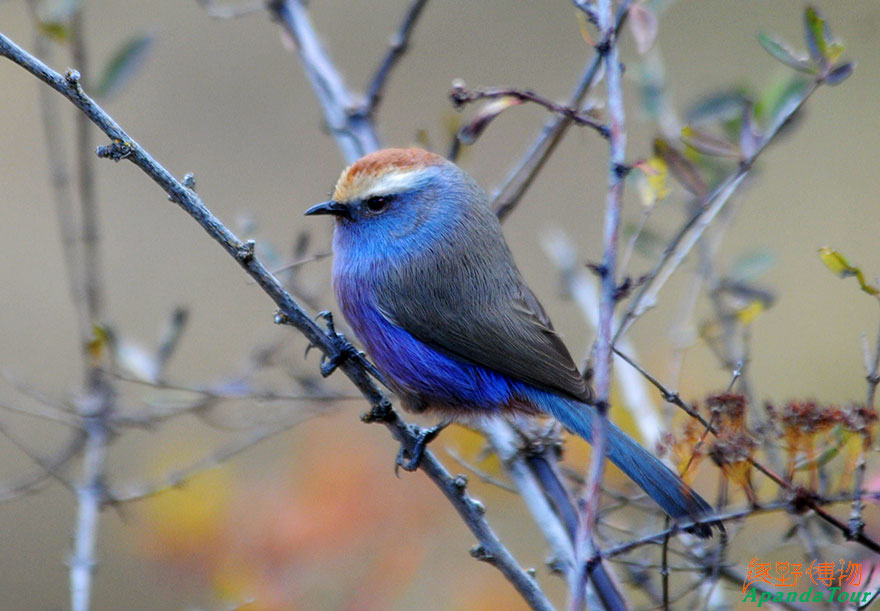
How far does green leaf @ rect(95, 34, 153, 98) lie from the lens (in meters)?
3.43

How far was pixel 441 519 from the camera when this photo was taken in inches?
160

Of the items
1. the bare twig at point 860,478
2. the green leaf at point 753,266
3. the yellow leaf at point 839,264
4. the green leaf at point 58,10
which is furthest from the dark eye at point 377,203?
the bare twig at point 860,478

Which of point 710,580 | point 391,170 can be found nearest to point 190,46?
point 391,170

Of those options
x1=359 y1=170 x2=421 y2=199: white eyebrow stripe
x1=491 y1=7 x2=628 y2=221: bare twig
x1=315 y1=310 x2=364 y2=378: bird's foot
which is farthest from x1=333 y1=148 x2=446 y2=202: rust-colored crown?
x1=315 y1=310 x2=364 y2=378: bird's foot

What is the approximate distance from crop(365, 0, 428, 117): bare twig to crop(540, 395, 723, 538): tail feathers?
136 centimetres

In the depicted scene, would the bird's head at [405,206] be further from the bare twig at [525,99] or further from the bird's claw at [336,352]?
the bare twig at [525,99]

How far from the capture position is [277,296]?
2.43m

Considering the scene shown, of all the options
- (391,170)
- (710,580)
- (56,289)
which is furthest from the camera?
(56,289)

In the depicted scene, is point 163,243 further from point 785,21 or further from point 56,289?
point 785,21

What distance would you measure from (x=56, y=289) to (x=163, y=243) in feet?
2.88

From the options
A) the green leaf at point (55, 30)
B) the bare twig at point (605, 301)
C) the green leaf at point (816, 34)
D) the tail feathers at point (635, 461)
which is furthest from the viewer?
the green leaf at point (55, 30)

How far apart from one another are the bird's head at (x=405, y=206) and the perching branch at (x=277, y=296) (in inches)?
33.5

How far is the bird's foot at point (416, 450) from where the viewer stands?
2713 millimetres

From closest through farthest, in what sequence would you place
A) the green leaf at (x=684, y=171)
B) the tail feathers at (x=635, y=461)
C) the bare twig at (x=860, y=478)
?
the bare twig at (x=860, y=478), the tail feathers at (x=635, y=461), the green leaf at (x=684, y=171)
